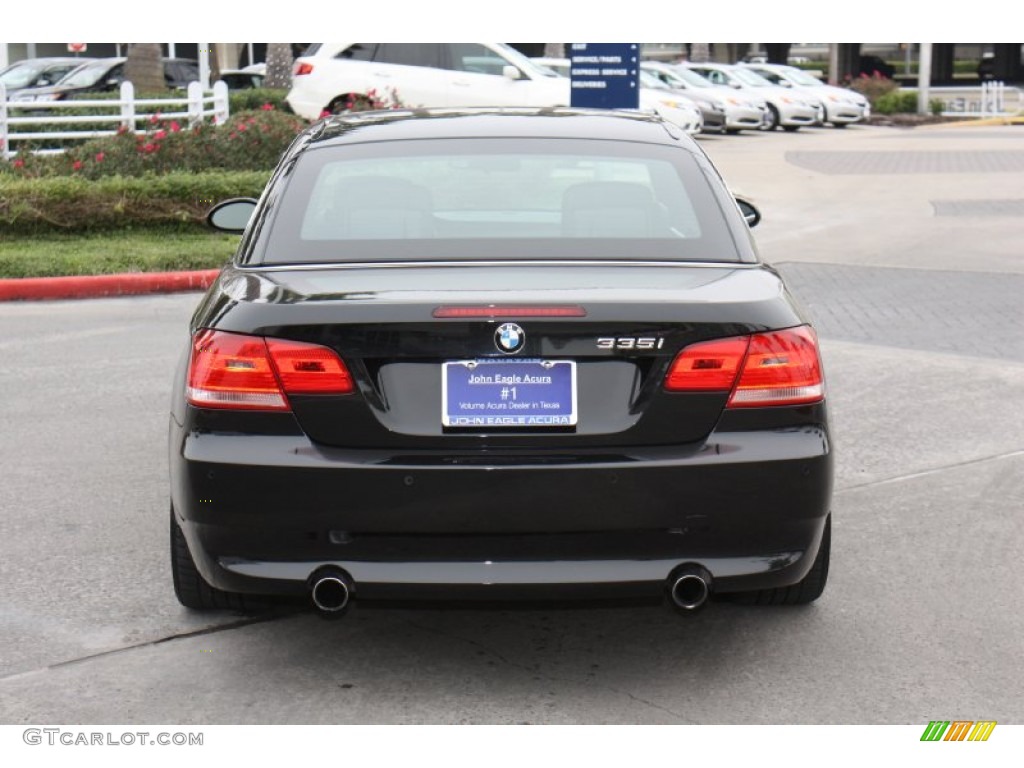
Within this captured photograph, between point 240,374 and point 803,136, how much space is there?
30712 millimetres

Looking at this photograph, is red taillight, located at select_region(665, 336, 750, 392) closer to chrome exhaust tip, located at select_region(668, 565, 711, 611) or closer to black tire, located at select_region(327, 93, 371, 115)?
chrome exhaust tip, located at select_region(668, 565, 711, 611)

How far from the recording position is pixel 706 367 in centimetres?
405

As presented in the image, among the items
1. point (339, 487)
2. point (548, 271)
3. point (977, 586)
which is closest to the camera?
point (339, 487)

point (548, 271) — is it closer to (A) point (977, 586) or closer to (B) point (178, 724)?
(B) point (178, 724)

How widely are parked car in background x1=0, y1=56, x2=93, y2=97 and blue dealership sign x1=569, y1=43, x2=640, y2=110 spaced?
15.7 metres

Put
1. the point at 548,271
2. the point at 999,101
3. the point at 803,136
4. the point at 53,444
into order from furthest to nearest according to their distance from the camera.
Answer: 1. the point at 999,101
2. the point at 803,136
3. the point at 53,444
4. the point at 548,271

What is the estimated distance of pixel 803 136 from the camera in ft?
110

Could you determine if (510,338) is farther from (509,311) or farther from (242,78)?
(242,78)

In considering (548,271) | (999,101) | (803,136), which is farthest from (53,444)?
(999,101)

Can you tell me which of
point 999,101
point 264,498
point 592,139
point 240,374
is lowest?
point 999,101

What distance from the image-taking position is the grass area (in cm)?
1268

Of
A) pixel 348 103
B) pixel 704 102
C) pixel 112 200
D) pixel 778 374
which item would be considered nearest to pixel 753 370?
pixel 778 374

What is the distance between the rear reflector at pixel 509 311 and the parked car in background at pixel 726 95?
29418mm

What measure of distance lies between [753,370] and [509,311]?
66 cm
